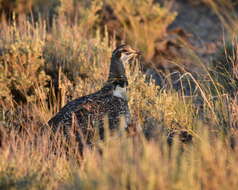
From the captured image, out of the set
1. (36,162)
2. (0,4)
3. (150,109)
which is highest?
(0,4)

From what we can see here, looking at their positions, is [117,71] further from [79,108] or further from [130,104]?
[79,108]

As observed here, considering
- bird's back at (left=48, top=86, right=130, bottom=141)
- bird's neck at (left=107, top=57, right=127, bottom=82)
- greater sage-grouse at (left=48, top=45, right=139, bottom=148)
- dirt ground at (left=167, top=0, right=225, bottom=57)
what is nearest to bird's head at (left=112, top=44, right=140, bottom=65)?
bird's neck at (left=107, top=57, right=127, bottom=82)

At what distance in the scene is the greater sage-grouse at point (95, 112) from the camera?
5.62 metres

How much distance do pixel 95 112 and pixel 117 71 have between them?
83cm

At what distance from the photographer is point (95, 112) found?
19.1 feet

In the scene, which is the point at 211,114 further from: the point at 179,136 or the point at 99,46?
the point at 99,46

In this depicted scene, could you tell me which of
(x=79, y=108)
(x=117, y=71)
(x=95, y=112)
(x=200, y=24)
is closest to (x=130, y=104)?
(x=117, y=71)

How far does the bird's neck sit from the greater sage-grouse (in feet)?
0.25

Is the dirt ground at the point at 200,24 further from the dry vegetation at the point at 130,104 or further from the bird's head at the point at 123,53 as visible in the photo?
the bird's head at the point at 123,53

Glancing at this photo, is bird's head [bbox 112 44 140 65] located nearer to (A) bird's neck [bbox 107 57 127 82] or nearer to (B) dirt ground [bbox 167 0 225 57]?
(A) bird's neck [bbox 107 57 127 82]

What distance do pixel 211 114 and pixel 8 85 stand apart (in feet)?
9.09

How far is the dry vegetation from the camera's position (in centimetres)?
374

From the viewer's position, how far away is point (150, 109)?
639cm

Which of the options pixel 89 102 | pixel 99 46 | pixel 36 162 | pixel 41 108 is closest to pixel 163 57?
pixel 99 46
